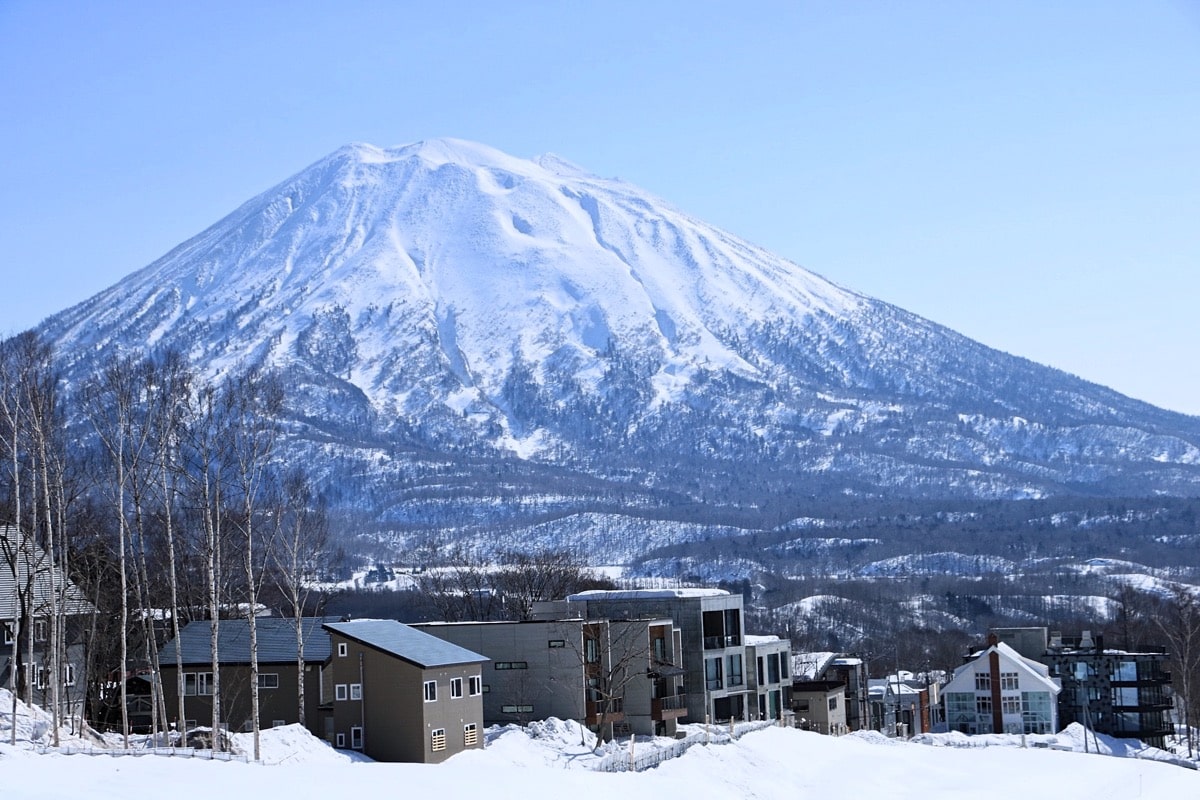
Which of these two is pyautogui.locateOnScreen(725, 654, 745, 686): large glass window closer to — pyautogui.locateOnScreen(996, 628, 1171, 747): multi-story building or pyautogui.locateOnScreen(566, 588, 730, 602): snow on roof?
pyautogui.locateOnScreen(566, 588, 730, 602): snow on roof

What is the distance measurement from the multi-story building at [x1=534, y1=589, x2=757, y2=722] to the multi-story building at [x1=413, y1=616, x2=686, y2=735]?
4.65 metres

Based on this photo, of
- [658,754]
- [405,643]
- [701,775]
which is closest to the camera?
[701,775]

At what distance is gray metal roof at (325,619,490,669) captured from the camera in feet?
161

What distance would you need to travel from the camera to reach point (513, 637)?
58969 millimetres

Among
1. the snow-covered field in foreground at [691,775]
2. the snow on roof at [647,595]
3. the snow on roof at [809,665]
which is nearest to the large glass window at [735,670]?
the snow on roof at [647,595]

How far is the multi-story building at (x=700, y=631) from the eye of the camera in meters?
66.2

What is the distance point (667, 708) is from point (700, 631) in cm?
530

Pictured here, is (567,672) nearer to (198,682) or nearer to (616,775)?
(198,682)

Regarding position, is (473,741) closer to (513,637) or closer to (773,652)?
(513,637)

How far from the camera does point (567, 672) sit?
58219 mm

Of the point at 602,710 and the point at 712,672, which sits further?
the point at 712,672

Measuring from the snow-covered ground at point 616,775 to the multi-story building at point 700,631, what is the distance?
5.74 m

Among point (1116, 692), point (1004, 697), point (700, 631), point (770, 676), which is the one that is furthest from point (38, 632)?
point (1116, 692)

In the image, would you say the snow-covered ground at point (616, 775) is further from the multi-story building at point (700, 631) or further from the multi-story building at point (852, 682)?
the multi-story building at point (852, 682)
